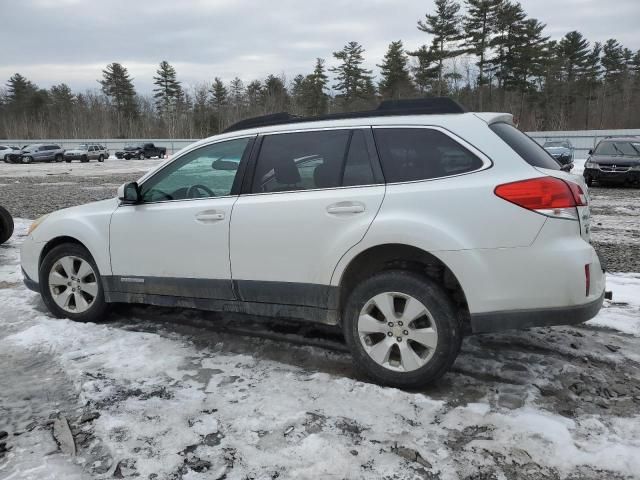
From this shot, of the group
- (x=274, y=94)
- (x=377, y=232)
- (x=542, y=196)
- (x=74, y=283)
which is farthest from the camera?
(x=274, y=94)

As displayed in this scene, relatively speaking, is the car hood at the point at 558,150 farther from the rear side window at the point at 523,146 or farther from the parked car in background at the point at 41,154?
the parked car in background at the point at 41,154

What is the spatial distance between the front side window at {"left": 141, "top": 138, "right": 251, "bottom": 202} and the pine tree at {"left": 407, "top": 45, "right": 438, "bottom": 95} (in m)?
56.7

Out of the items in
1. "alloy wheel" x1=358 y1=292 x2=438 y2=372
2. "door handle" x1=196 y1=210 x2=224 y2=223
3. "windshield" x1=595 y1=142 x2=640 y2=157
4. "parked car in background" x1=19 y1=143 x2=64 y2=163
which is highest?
"parked car in background" x1=19 y1=143 x2=64 y2=163

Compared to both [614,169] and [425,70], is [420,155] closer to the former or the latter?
[614,169]

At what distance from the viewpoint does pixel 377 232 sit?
133 inches

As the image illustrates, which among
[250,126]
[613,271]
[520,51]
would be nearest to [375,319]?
[250,126]

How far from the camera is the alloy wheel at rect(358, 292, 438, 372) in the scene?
11.0ft

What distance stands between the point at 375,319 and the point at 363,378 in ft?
1.54

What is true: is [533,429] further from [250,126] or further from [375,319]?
[250,126]

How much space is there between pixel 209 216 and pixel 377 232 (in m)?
1.40

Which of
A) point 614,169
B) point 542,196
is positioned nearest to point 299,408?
point 542,196

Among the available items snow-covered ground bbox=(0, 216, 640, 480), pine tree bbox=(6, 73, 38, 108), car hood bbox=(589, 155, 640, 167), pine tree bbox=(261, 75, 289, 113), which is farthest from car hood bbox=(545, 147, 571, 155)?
pine tree bbox=(6, 73, 38, 108)

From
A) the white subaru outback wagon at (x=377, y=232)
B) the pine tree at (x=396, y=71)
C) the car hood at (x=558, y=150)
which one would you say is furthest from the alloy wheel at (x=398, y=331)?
the pine tree at (x=396, y=71)

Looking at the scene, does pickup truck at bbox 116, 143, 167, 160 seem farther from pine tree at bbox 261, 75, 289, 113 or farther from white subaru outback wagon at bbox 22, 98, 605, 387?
white subaru outback wagon at bbox 22, 98, 605, 387
